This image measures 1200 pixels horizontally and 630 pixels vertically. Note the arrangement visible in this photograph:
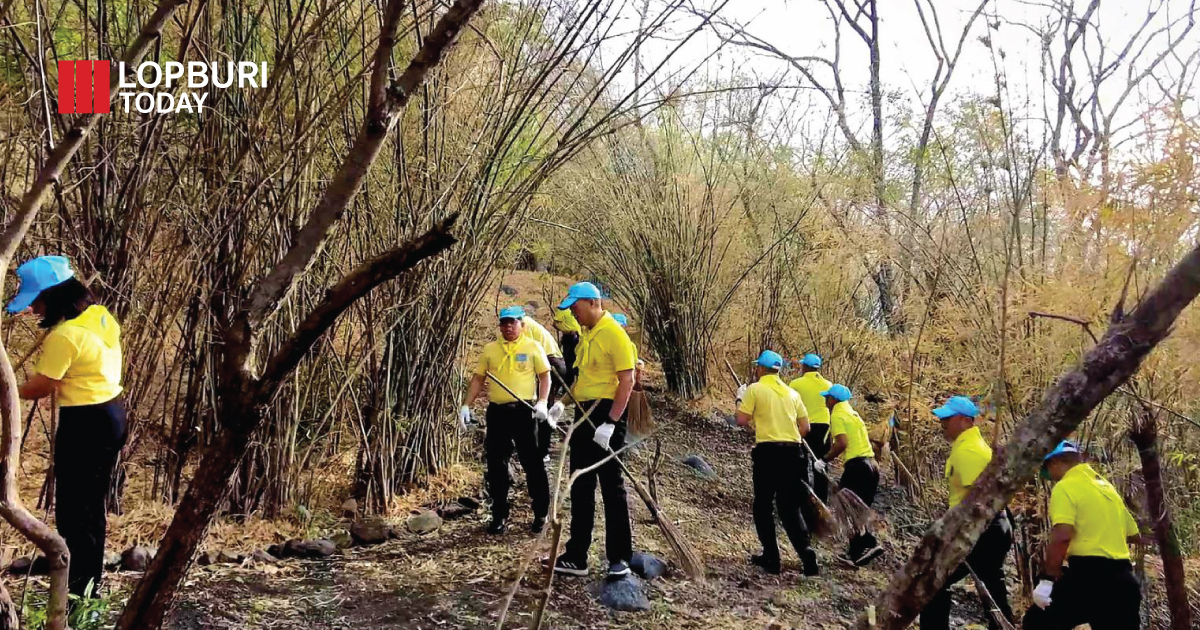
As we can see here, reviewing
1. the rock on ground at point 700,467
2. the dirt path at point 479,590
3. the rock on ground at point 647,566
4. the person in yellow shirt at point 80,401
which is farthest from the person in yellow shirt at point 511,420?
the rock on ground at point 700,467

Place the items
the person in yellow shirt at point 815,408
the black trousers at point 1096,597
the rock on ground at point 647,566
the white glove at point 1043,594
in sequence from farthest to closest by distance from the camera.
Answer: the person in yellow shirt at point 815,408 < the rock on ground at point 647,566 < the white glove at point 1043,594 < the black trousers at point 1096,597

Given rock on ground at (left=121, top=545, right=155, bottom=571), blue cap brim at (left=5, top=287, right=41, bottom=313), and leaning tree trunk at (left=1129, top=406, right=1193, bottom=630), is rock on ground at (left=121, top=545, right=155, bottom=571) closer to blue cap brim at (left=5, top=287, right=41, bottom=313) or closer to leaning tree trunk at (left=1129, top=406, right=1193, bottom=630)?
blue cap brim at (left=5, top=287, right=41, bottom=313)

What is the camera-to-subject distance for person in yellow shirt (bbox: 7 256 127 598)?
2.67 meters

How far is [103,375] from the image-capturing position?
9.26ft

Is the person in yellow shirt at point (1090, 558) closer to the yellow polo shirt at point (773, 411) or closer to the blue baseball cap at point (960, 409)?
the blue baseball cap at point (960, 409)

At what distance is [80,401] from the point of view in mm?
2779

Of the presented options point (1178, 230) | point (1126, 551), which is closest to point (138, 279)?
point (1126, 551)

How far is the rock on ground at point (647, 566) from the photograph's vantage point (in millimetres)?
4098

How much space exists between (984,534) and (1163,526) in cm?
102

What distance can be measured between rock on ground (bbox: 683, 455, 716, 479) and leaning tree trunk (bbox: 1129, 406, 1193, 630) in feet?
12.0

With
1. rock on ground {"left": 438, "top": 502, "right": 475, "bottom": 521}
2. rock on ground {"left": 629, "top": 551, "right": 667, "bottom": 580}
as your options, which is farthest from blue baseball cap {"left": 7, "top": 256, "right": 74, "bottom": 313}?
rock on ground {"left": 629, "top": 551, "right": 667, "bottom": 580}

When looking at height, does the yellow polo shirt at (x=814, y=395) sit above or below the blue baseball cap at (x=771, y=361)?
below

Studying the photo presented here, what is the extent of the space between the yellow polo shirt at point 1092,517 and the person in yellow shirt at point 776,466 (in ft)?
5.08

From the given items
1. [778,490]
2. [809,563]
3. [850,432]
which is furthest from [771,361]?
[809,563]
